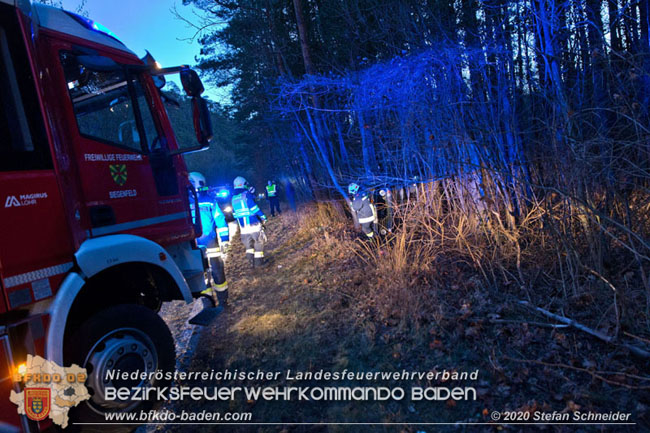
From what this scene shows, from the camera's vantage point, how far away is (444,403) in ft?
8.86

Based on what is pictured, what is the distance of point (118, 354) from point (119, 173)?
149cm

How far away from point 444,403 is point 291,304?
2882 mm

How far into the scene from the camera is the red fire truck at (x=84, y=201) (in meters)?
2.15

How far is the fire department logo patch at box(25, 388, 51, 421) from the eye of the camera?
2.05m

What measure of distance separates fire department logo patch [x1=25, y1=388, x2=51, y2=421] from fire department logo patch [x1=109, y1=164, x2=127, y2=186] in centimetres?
162

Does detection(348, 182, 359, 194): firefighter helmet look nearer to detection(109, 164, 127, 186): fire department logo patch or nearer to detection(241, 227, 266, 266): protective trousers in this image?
detection(241, 227, 266, 266): protective trousers

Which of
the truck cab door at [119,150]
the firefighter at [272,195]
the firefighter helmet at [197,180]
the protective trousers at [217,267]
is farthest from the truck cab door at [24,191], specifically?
the firefighter at [272,195]

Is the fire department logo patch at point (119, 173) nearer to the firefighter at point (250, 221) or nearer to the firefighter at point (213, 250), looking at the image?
the firefighter at point (213, 250)

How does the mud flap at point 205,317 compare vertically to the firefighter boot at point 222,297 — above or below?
above

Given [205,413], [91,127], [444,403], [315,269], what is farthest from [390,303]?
[91,127]

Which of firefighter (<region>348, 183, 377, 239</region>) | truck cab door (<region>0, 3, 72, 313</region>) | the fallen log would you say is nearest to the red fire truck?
truck cab door (<region>0, 3, 72, 313</region>)

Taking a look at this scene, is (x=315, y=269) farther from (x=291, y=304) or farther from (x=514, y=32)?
(x=514, y=32)

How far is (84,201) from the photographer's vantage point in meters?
2.69

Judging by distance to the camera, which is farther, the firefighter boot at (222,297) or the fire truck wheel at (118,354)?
the firefighter boot at (222,297)
